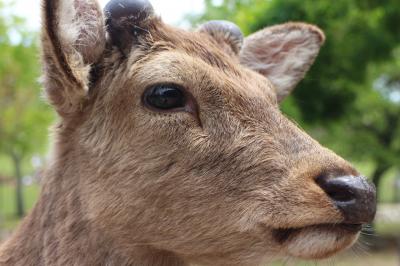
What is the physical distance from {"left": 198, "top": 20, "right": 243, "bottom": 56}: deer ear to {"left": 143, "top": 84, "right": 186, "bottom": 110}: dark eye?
886 mm

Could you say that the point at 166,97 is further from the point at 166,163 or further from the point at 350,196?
the point at 350,196

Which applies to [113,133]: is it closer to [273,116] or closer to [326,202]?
[273,116]

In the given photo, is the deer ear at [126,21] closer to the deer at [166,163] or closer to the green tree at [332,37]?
the deer at [166,163]

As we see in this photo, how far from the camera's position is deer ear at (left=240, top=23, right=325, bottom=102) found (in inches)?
168

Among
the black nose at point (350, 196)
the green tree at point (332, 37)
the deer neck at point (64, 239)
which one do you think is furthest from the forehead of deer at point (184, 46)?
the green tree at point (332, 37)

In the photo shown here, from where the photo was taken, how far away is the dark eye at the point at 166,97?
306 cm

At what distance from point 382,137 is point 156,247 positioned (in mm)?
25719

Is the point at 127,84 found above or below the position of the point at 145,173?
above

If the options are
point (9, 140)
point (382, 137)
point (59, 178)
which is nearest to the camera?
point (59, 178)

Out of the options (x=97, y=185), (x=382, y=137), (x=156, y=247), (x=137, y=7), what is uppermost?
(x=137, y=7)

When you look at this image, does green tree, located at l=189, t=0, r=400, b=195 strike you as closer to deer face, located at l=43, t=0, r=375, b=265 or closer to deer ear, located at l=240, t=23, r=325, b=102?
deer ear, located at l=240, t=23, r=325, b=102

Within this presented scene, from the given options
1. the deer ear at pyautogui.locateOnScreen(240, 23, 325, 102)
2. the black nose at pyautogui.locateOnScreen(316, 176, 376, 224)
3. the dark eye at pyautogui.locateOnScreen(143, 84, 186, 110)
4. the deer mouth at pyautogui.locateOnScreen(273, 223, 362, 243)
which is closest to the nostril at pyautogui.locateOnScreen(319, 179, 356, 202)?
the black nose at pyautogui.locateOnScreen(316, 176, 376, 224)

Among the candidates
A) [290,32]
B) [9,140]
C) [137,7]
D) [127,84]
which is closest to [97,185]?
[127,84]

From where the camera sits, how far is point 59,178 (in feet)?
11.1
